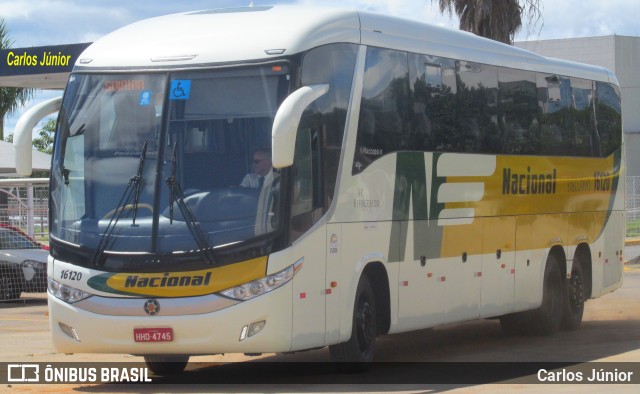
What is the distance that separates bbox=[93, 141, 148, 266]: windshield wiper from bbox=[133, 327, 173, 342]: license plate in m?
0.78

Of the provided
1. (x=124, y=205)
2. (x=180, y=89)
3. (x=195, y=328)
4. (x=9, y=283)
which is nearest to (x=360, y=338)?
(x=195, y=328)

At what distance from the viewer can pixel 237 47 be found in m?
12.2

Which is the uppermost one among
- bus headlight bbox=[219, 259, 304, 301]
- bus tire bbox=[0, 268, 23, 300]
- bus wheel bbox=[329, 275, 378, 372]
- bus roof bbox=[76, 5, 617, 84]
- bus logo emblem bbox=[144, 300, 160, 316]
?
bus roof bbox=[76, 5, 617, 84]

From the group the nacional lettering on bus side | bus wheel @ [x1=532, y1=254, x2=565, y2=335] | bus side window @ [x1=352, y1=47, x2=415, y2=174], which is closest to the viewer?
bus side window @ [x1=352, y1=47, x2=415, y2=174]

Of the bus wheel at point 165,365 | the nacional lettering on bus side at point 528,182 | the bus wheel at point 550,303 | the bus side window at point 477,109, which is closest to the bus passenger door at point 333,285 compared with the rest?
the bus wheel at point 165,365

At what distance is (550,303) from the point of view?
18250 millimetres

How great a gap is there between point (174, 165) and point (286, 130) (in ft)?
4.16

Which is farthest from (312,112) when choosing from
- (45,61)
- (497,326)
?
(45,61)

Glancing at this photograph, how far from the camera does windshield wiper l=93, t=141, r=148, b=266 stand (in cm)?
1198

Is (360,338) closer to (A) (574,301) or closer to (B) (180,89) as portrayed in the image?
(B) (180,89)

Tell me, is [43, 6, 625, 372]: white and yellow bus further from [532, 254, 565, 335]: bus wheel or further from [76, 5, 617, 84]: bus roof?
[532, 254, 565, 335]: bus wheel

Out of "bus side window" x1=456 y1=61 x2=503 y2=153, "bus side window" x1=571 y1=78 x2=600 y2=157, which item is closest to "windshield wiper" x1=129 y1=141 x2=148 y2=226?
"bus side window" x1=456 y1=61 x2=503 y2=153

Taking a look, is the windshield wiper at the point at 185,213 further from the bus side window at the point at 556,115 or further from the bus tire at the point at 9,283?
the bus tire at the point at 9,283

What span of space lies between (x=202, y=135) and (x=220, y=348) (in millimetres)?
1998
